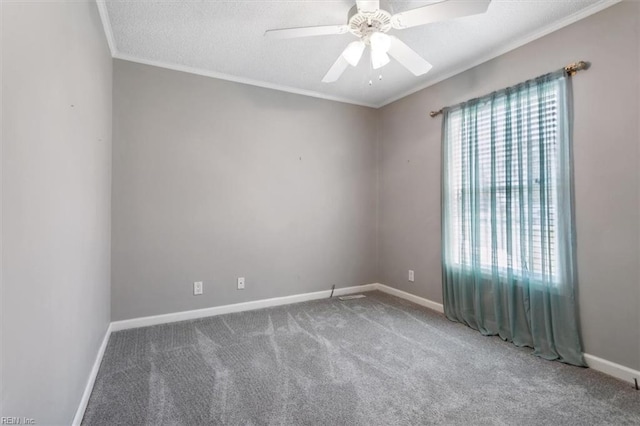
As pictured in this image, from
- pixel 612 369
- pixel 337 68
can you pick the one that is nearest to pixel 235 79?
pixel 337 68

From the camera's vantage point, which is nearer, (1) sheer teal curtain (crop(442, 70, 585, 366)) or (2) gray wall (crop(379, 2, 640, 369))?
(2) gray wall (crop(379, 2, 640, 369))

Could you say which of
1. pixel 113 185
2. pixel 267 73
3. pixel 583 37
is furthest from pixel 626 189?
pixel 113 185

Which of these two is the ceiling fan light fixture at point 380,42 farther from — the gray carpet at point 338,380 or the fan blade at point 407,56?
the gray carpet at point 338,380

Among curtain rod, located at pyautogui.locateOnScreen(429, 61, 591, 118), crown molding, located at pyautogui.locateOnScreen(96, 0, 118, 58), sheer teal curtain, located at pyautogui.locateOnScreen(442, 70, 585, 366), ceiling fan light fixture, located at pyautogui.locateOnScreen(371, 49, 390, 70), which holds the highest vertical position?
crown molding, located at pyautogui.locateOnScreen(96, 0, 118, 58)

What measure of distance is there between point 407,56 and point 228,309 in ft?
9.28

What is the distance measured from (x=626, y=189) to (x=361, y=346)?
2111mm

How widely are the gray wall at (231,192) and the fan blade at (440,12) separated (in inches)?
77.1

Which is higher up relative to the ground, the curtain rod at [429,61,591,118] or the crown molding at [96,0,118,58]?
the crown molding at [96,0,118,58]

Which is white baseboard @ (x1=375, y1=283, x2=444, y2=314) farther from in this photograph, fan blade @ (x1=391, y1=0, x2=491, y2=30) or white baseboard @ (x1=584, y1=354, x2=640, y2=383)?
fan blade @ (x1=391, y1=0, x2=491, y2=30)

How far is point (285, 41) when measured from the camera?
2.53 metres

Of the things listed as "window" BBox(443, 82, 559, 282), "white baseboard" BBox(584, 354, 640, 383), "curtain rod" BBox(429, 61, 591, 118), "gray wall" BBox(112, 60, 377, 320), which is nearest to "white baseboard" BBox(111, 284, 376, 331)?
"gray wall" BBox(112, 60, 377, 320)

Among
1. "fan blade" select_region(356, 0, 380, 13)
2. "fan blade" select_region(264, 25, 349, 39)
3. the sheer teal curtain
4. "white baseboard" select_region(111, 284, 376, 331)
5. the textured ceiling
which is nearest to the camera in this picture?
"fan blade" select_region(356, 0, 380, 13)

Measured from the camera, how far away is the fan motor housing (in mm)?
1771

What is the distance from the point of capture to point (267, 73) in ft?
10.3
